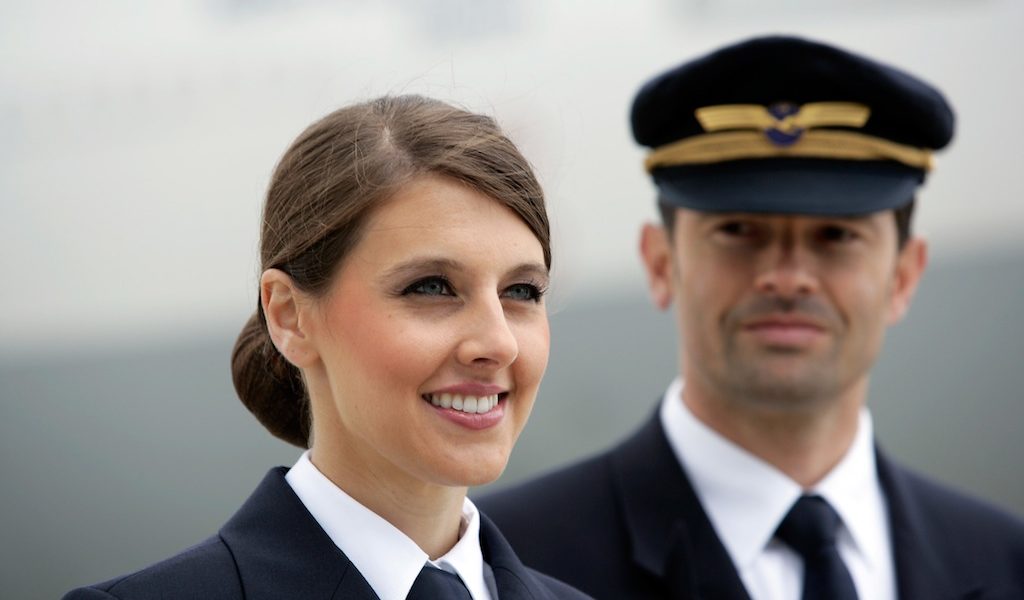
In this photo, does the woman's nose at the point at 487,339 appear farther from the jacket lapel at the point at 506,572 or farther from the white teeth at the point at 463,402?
the jacket lapel at the point at 506,572

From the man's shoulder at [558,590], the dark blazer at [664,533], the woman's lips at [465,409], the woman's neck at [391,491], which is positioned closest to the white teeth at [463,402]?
the woman's lips at [465,409]

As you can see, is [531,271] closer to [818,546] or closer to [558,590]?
[558,590]

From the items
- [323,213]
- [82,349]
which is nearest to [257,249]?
[323,213]

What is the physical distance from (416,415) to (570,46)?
3.33 meters

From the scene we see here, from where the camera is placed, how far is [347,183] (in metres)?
1.79

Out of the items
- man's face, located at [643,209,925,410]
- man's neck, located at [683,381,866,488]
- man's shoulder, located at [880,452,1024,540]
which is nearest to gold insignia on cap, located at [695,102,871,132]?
man's face, located at [643,209,925,410]

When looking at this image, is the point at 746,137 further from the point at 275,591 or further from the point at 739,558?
the point at 275,591

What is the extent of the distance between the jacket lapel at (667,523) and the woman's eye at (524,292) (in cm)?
86

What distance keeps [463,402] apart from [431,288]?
14 centimetres

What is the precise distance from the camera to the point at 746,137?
108 inches

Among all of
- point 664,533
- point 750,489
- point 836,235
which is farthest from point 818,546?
point 836,235

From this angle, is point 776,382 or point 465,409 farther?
point 776,382

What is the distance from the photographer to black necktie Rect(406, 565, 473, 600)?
69.2 inches

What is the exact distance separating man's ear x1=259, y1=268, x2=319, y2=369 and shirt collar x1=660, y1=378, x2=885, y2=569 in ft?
3.60
